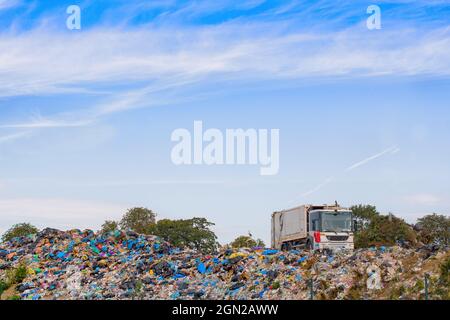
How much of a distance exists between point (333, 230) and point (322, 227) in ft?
2.14

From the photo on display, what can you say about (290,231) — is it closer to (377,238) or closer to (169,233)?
(377,238)

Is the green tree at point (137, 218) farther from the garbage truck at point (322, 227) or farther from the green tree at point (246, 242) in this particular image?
the garbage truck at point (322, 227)

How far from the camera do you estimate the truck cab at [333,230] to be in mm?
42219

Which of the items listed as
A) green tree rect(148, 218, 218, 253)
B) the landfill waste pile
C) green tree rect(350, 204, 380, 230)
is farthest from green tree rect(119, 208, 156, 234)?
the landfill waste pile

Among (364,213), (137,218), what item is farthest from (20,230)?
(364,213)

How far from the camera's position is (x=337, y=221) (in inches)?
1682

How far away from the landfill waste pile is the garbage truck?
3.98 m

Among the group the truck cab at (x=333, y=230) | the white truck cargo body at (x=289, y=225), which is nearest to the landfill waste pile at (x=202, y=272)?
the truck cab at (x=333, y=230)

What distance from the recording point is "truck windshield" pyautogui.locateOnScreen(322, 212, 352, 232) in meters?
42.6

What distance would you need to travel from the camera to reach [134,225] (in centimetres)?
9094

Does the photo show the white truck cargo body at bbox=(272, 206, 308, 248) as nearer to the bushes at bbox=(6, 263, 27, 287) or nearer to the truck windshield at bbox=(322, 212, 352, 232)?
the truck windshield at bbox=(322, 212, 352, 232)
